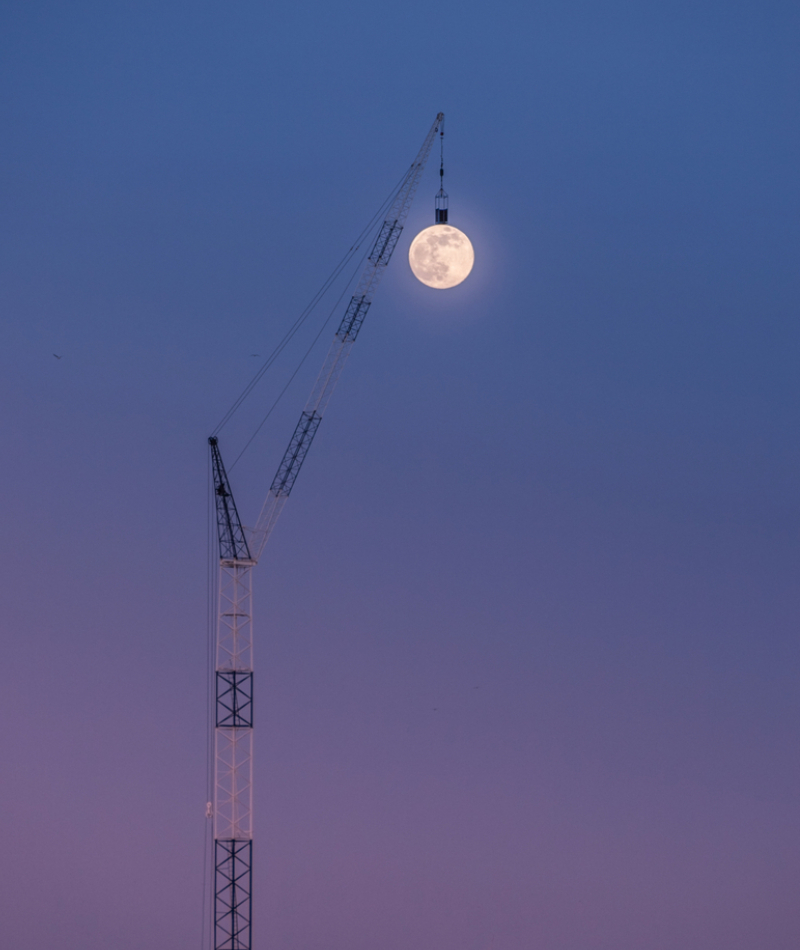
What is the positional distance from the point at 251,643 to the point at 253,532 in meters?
5.87

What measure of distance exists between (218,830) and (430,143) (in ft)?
125

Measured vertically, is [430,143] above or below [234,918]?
above

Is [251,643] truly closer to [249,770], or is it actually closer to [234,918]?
[249,770]

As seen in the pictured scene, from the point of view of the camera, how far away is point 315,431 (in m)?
63.5

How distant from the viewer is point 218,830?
6088 centimetres

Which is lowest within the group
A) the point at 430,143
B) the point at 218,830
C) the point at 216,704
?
the point at 218,830

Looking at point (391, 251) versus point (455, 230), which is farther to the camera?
point (391, 251)


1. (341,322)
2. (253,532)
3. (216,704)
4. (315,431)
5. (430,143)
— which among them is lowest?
(216,704)

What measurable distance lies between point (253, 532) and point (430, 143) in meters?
23.4

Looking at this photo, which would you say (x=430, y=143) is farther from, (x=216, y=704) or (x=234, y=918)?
(x=234, y=918)

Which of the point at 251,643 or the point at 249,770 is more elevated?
the point at 251,643

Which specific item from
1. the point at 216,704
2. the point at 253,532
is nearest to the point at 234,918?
the point at 216,704

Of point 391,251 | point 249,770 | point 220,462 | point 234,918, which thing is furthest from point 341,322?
point 234,918

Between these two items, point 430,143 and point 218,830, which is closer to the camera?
point 218,830
